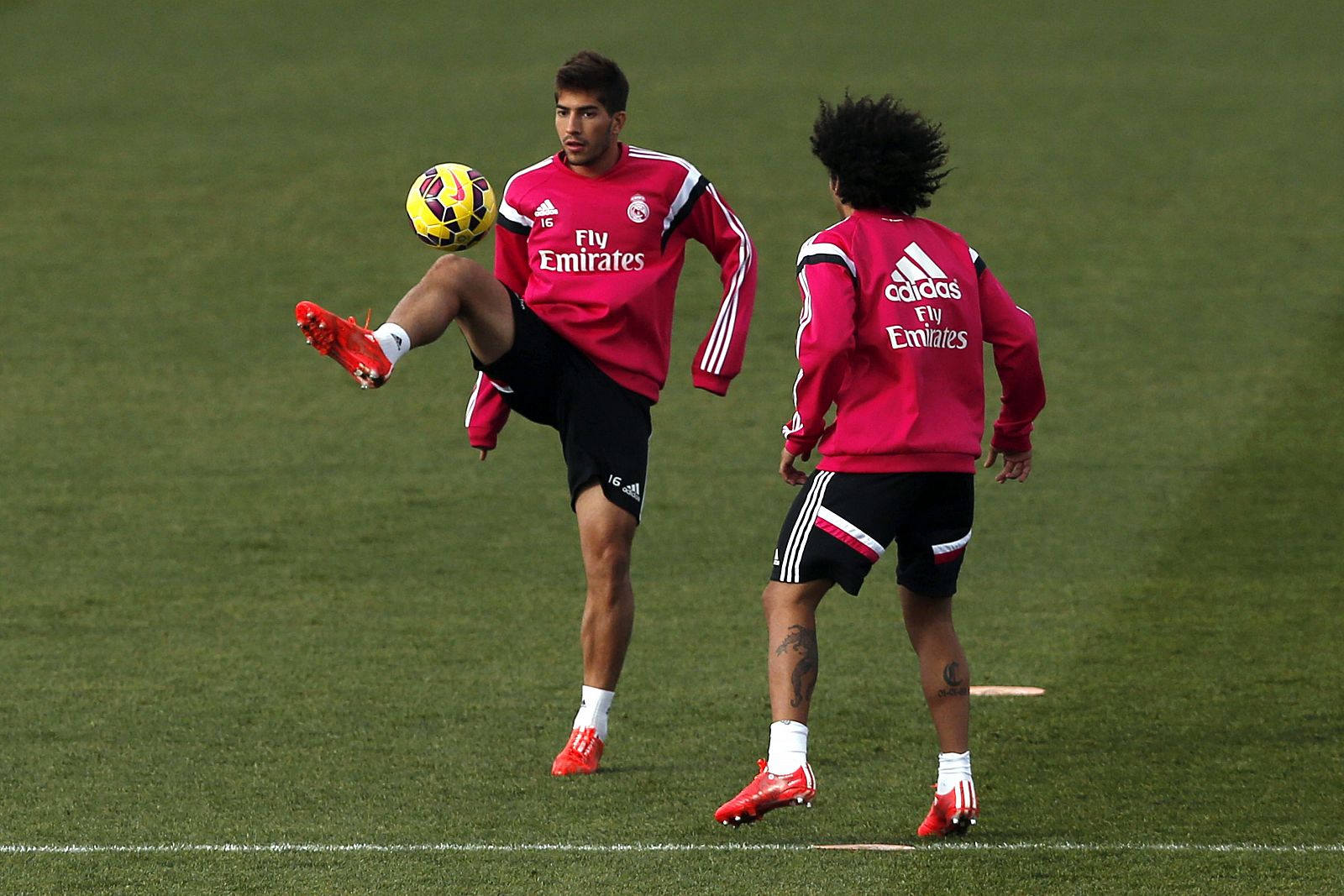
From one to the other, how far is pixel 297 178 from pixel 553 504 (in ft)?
27.0

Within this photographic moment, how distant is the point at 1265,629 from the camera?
7.51 meters

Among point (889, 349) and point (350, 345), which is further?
point (350, 345)

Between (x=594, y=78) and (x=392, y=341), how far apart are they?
118 cm

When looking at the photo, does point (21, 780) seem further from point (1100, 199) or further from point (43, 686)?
point (1100, 199)

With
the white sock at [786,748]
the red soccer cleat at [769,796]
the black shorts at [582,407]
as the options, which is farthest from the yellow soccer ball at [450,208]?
the red soccer cleat at [769,796]

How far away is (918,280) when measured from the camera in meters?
4.92

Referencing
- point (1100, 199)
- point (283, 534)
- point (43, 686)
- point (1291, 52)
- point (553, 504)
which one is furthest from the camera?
point (1291, 52)

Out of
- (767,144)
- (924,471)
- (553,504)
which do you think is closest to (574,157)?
(924,471)

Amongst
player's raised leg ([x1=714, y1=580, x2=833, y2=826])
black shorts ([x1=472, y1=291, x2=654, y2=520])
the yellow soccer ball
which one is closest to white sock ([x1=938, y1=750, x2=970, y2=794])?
player's raised leg ([x1=714, y1=580, x2=833, y2=826])

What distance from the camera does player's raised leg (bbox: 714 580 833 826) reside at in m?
4.77

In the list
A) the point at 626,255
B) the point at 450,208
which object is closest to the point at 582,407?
the point at 626,255

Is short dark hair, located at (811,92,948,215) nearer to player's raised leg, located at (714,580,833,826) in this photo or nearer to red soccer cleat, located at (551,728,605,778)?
player's raised leg, located at (714,580,833,826)

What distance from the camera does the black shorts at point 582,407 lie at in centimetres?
590

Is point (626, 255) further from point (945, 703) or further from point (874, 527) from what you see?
point (945, 703)
